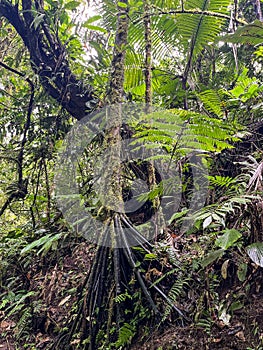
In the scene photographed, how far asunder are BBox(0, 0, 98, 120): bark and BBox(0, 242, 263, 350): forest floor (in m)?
1.57

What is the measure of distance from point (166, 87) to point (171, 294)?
1937 mm

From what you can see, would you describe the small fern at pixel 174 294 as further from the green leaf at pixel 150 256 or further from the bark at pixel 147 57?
the bark at pixel 147 57

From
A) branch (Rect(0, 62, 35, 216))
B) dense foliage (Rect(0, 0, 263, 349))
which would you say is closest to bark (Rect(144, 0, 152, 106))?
dense foliage (Rect(0, 0, 263, 349))

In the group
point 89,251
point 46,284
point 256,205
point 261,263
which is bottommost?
point 46,284

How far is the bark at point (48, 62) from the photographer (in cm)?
355

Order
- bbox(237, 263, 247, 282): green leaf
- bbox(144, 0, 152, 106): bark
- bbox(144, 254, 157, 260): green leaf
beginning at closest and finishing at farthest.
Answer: bbox(237, 263, 247, 282): green leaf, bbox(144, 254, 157, 260): green leaf, bbox(144, 0, 152, 106): bark

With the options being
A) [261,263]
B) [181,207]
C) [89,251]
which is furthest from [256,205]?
[89,251]

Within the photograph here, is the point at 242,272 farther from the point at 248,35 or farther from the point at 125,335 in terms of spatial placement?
the point at 248,35

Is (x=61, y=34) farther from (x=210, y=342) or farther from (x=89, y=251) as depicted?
(x=210, y=342)

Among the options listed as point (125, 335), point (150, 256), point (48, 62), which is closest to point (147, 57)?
point (48, 62)

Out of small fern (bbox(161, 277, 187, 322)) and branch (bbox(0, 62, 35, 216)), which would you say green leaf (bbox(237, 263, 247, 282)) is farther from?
branch (bbox(0, 62, 35, 216))

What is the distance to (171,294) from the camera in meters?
1.79

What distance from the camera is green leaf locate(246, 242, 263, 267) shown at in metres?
1.44

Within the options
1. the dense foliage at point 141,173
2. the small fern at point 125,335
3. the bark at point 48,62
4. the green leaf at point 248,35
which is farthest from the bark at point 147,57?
the small fern at point 125,335
